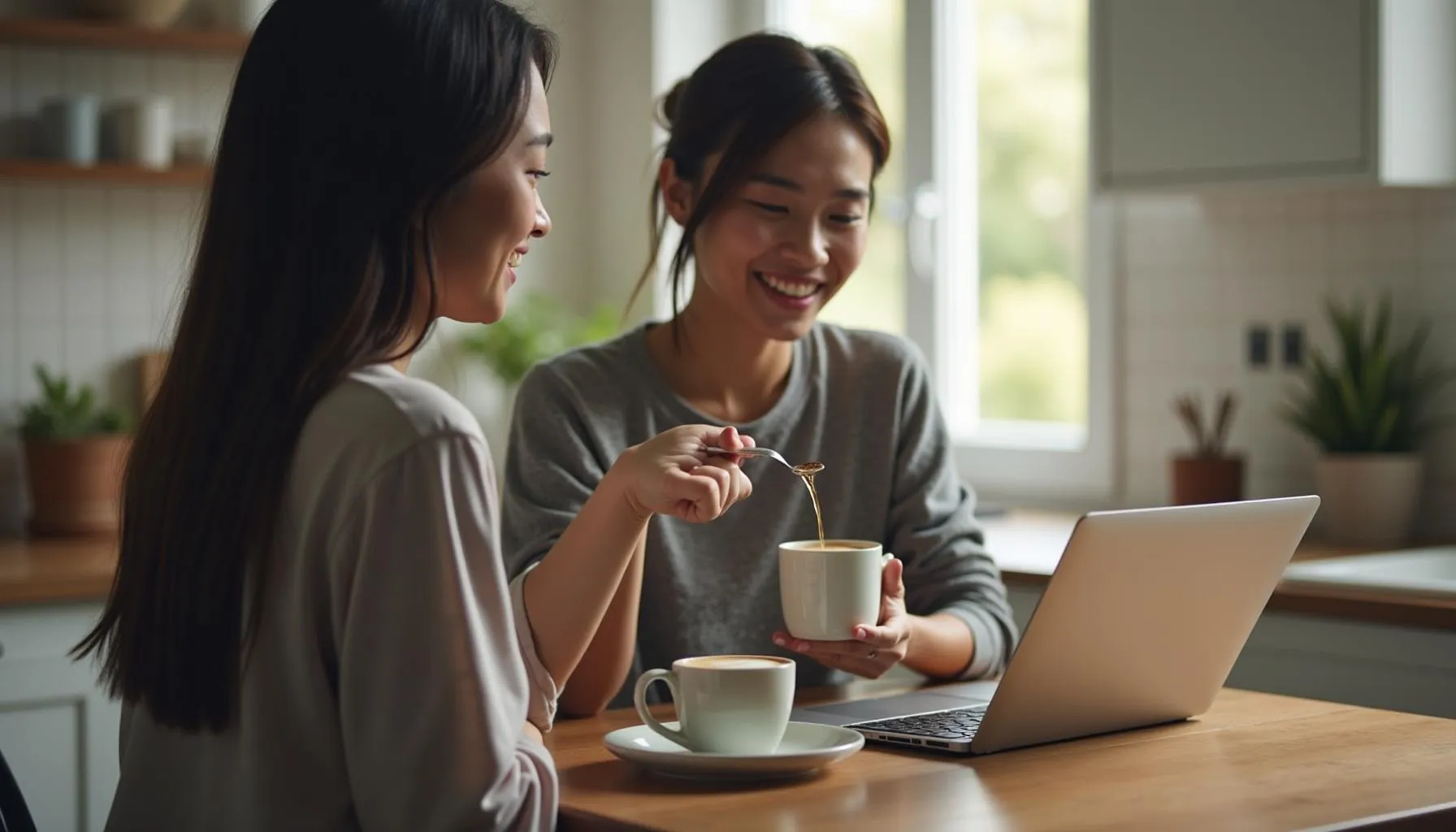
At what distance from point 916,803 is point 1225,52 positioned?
1.93 meters

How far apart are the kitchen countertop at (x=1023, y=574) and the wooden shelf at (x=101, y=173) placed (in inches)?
28.5

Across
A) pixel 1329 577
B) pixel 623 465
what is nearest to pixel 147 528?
pixel 623 465

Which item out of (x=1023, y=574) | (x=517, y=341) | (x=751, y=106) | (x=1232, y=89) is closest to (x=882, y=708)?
(x=751, y=106)

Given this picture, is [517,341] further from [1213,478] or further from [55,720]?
[1213,478]

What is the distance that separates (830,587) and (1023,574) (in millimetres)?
1223

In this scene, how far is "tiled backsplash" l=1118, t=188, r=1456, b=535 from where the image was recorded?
9.75 feet

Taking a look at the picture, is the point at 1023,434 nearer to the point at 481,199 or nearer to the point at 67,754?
the point at 67,754

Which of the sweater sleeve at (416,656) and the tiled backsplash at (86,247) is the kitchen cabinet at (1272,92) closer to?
the tiled backsplash at (86,247)

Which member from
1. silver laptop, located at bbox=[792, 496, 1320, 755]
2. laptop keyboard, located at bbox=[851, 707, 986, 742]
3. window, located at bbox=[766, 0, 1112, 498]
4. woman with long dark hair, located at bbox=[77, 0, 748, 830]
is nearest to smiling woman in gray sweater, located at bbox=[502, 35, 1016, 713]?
laptop keyboard, located at bbox=[851, 707, 986, 742]

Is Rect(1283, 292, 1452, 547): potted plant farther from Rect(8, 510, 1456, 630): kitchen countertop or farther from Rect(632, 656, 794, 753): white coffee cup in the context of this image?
Rect(632, 656, 794, 753): white coffee cup

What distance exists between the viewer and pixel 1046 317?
3.78 m

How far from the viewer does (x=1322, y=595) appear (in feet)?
7.86

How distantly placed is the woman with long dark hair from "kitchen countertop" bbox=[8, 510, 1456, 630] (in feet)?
3.37

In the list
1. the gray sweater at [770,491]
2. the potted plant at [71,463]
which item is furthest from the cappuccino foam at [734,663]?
the potted plant at [71,463]
